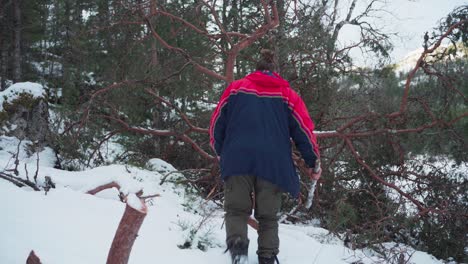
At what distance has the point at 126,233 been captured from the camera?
72.2 inches

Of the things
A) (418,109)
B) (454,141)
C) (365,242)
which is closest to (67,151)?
(365,242)

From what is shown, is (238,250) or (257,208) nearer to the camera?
(238,250)

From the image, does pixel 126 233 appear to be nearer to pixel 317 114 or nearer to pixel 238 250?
pixel 238 250

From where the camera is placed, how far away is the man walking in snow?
2857mm

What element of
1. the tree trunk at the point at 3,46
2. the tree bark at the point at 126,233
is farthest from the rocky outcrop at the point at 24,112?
the tree trunk at the point at 3,46

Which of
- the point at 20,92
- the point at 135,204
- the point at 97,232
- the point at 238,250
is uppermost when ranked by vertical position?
the point at 20,92

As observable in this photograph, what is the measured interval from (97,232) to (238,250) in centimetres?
107

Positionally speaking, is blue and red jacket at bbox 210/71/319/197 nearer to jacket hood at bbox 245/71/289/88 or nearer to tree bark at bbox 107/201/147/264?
jacket hood at bbox 245/71/289/88

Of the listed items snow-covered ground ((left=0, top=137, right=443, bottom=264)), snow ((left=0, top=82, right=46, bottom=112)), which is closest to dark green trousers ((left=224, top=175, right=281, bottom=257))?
snow-covered ground ((left=0, top=137, right=443, bottom=264))

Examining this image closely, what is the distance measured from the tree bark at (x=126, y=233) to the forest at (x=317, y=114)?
3.11 m

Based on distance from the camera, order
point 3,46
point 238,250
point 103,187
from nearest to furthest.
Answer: point 238,250 < point 103,187 < point 3,46

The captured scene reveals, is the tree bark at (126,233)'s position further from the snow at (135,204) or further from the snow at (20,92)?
the snow at (20,92)

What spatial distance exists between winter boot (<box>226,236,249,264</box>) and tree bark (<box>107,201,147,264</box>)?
111 centimetres

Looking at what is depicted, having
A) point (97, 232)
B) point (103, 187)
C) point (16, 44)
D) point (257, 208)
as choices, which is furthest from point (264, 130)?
point (16, 44)
